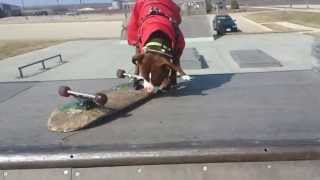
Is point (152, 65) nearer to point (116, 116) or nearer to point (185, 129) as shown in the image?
point (116, 116)

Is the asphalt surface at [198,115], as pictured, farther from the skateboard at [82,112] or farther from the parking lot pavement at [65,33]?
the parking lot pavement at [65,33]

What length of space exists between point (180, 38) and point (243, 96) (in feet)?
2.33

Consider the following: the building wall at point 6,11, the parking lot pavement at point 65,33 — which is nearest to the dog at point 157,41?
the parking lot pavement at point 65,33

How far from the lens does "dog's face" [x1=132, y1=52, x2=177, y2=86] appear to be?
3666 mm

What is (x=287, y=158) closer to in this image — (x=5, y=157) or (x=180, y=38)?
(x=5, y=157)

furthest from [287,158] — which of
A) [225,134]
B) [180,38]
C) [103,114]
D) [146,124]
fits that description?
[180,38]

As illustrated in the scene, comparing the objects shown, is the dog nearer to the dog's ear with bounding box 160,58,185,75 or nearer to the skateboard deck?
the dog's ear with bounding box 160,58,185,75

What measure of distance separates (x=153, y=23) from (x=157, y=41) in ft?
0.81

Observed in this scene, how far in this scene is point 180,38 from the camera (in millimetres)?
4176

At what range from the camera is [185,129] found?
9.39ft

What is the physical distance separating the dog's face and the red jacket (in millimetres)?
260

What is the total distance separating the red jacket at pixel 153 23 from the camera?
3.98 m

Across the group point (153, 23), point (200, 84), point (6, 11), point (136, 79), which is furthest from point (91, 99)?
point (6, 11)

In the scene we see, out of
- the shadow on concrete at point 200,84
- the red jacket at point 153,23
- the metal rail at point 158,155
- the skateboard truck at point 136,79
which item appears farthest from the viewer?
the shadow on concrete at point 200,84
